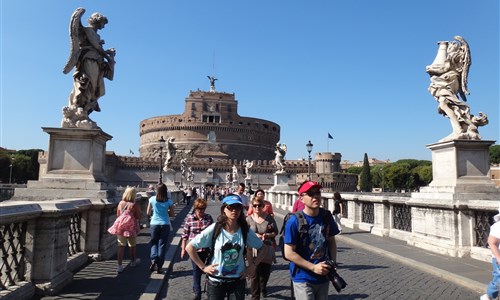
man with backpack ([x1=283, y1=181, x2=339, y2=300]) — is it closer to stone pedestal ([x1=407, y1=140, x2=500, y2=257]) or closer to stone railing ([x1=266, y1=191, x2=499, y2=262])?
stone railing ([x1=266, y1=191, x2=499, y2=262])

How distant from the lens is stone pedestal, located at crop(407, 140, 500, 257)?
7539 millimetres

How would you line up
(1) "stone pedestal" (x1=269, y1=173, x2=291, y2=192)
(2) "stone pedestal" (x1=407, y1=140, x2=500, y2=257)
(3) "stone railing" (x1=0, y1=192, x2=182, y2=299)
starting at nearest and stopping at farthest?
(3) "stone railing" (x1=0, y1=192, x2=182, y2=299), (2) "stone pedestal" (x1=407, y1=140, x2=500, y2=257), (1) "stone pedestal" (x1=269, y1=173, x2=291, y2=192)

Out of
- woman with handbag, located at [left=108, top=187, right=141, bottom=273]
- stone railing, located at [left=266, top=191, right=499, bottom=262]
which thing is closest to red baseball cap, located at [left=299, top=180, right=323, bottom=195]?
woman with handbag, located at [left=108, top=187, right=141, bottom=273]

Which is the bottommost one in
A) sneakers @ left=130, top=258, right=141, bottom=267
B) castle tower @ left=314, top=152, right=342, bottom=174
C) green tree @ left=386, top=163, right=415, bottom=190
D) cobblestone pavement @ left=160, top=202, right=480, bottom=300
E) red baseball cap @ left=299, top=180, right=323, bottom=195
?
cobblestone pavement @ left=160, top=202, right=480, bottom=300

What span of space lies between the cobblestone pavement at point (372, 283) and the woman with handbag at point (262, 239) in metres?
0.34

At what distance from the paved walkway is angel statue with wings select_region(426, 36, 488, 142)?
273 cm

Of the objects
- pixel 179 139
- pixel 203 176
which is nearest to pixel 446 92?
pixel 203 176

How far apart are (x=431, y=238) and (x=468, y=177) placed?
1449 millimetres

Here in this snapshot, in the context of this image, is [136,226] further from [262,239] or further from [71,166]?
[262,239]

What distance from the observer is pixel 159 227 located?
22.3ft

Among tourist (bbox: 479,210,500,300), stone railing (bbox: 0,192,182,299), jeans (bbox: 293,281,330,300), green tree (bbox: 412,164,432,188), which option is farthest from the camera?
green tree (bbox: 412,164,432,188)

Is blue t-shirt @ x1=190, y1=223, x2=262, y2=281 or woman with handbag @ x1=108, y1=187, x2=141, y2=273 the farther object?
woman with handbag @ x1=108, y1=187, x2=141, y2=273

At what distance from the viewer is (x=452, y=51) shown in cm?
870

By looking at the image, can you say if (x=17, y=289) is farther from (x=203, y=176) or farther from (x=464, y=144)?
(x=203, y=176)
